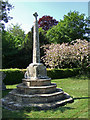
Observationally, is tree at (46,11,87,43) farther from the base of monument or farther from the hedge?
the base of monument

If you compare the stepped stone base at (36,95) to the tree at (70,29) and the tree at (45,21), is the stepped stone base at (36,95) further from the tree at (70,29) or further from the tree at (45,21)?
the tree at (45,21)

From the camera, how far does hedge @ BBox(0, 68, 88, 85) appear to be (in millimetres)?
15376

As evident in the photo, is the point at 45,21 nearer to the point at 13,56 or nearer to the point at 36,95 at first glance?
the point at 13,56

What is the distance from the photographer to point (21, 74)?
16484mm

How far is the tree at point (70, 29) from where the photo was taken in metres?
27.4

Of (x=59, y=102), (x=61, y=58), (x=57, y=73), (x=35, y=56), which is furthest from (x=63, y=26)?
(x=59, y=102)

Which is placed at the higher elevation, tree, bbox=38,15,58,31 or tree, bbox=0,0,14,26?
tree, bbox=38,15,58,31

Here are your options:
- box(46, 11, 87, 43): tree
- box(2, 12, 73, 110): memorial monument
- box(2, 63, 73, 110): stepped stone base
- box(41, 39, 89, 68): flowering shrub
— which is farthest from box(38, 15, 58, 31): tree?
box(2, 63, 73, 110): stepped stone base

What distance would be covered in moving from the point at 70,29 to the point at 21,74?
54.2ft

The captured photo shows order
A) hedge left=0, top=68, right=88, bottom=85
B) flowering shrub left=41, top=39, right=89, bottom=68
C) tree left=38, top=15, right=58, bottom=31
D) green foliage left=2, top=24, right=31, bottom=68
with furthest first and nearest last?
tree left=38, top=15, right=58, bottom=31 < green foliage left=2, top=24, right=31, bottom=68 < flowering shrub left=41, top=39, right=89, bottom=68 < hedge left=0, top=68, right=88, bottom=85

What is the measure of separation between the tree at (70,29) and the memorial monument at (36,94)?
20269 mm

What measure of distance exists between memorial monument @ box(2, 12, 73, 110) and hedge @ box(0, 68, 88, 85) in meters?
8.20

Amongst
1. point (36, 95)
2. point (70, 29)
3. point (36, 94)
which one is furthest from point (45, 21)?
point (36, 95)

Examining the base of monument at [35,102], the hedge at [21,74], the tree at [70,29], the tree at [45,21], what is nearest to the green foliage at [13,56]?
the hedge at [21,74]
